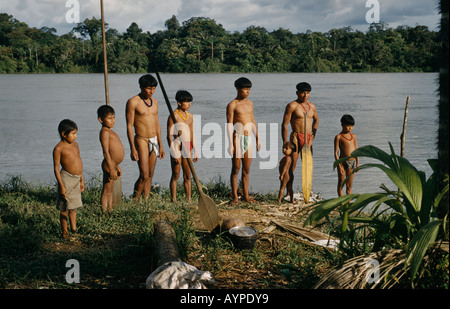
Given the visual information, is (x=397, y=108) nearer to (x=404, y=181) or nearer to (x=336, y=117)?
(x=336, y=117)

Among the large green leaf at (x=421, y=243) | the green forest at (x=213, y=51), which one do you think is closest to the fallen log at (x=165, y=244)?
the large green leaf at (x=421, y=243)

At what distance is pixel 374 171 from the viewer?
10.4m

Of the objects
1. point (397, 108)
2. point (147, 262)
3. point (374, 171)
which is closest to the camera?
point (147, 262)

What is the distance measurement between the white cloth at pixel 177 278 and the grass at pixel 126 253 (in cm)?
37

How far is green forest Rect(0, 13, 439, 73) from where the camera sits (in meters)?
60.4

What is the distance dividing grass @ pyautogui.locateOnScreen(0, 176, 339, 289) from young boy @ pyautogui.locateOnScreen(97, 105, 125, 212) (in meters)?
0.23

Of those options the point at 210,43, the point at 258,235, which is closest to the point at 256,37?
the point at 210,43

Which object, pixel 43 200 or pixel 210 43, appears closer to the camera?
pixel 43 200

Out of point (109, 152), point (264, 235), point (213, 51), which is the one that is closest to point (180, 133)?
point (109, 152)

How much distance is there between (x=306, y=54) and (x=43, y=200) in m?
64.2

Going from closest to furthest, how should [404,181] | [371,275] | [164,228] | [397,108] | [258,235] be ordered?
1. [371,275]
2. [404,181]
3. [164,228]
4. [258,235]
5. [397,108]

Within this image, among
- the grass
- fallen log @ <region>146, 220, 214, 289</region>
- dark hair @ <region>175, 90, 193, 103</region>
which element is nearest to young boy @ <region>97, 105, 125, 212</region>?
the grass

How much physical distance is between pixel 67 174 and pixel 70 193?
0.71 feet

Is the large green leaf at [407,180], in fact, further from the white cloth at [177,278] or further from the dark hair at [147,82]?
the dark hair at [147,82]
